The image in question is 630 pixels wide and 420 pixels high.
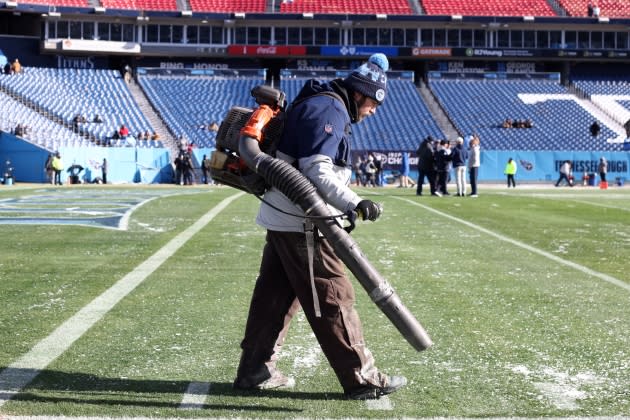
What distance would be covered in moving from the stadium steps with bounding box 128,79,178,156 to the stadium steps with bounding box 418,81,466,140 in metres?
13.9

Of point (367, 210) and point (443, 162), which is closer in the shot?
point (367, 210)

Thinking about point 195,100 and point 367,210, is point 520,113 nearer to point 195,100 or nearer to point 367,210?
point 195,100

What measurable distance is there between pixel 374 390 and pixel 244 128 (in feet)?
4.25

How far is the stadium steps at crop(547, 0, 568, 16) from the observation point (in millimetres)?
58778

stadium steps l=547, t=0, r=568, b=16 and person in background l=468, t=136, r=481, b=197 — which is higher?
stadium steps l=547, t=0, r=568, b=16

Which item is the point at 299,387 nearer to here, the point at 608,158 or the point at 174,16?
the point at 608,158

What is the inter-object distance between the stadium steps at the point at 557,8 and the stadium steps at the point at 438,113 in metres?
9.60

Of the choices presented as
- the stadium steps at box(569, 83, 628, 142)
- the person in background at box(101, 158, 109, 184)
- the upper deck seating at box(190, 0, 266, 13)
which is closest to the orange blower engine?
the person in background at box(101, 158, 109, 184)

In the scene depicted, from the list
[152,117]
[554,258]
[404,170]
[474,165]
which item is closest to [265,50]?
[152,117]

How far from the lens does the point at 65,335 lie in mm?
5703

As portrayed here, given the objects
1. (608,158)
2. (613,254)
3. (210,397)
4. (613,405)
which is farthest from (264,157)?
(608,158)

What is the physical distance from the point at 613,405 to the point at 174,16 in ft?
172

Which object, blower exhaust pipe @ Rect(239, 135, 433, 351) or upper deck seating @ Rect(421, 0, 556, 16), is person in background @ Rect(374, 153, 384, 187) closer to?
upper deck seating @ Rect(421, 0, 556, 16)

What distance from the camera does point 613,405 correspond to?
421cm
